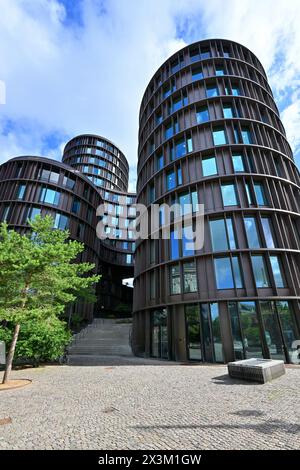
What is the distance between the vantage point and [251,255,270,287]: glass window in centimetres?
1581

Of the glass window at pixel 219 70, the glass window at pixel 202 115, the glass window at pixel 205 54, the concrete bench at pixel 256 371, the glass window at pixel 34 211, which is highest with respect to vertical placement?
the glass window at pixel 205 54

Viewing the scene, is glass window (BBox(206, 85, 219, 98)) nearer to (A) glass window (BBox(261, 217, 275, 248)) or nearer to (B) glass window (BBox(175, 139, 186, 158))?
(B) glass window (BBox(175, 139, 186, 158))

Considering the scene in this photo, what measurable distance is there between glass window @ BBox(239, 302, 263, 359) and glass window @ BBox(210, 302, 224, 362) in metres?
1.43

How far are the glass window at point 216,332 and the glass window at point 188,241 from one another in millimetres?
4165

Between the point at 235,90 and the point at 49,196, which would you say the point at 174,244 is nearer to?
the point at 235,90

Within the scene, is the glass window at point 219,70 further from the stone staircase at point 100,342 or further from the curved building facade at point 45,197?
the stone staircase at point 100,342

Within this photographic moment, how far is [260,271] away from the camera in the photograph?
52.9ft

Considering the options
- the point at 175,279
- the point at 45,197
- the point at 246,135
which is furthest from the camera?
the point at 45,197

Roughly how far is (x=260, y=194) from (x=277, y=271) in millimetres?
6098

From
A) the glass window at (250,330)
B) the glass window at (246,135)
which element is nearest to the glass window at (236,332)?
the glass window at (250,330)

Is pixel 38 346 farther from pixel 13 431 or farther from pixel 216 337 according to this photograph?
pixel 216 337

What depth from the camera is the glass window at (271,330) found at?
46.6 feet

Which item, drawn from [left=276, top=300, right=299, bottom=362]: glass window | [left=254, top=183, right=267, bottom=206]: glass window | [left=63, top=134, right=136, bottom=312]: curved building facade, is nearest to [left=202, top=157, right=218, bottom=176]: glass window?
[left=254, top=183, right=267, bottom=206]: glass window

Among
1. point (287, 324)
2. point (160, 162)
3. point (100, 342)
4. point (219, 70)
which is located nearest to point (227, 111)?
point (219, 70)
